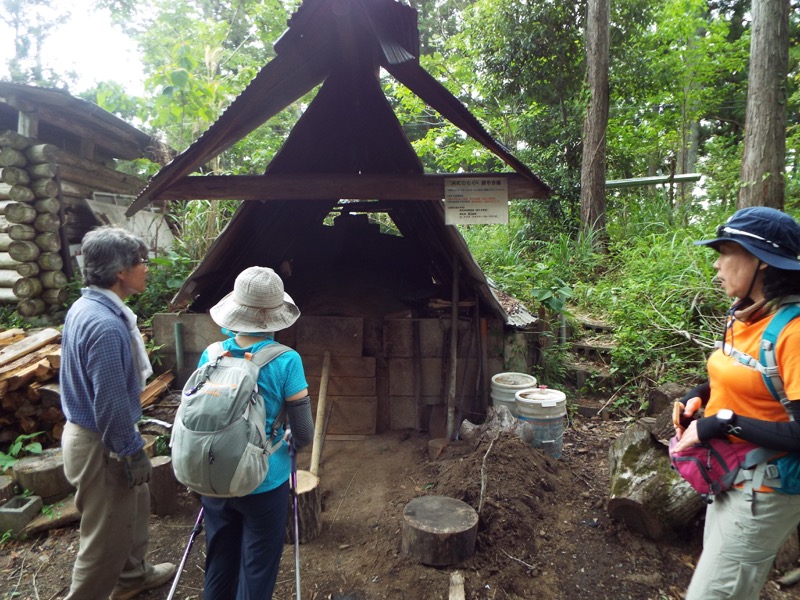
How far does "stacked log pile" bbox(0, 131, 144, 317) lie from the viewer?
6555 millimetres

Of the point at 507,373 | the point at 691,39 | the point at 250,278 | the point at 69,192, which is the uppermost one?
the point at 691,39

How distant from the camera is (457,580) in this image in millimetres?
2988

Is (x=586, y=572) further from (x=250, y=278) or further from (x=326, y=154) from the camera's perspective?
(x=326, y=154)

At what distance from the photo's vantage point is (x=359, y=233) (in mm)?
6684

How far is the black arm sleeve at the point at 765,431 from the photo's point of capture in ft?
5.49

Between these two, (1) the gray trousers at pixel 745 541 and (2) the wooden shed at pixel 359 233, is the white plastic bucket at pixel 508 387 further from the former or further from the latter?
(1) the gray trousers at pixel 745 541

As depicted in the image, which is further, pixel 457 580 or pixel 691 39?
pixel 691 39

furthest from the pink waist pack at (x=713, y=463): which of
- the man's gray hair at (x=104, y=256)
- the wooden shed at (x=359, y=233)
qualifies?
the man's gray hair at (x=104, y=256)

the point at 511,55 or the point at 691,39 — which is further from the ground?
the point at 691,39

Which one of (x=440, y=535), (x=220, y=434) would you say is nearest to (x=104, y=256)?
(x=220, y=434)

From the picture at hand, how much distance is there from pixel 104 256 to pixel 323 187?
6.93 feet

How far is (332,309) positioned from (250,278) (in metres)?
3.20

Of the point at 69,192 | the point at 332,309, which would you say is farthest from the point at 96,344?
the point at 69,192

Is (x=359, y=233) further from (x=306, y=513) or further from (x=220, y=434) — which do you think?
(x=220, y=434)
